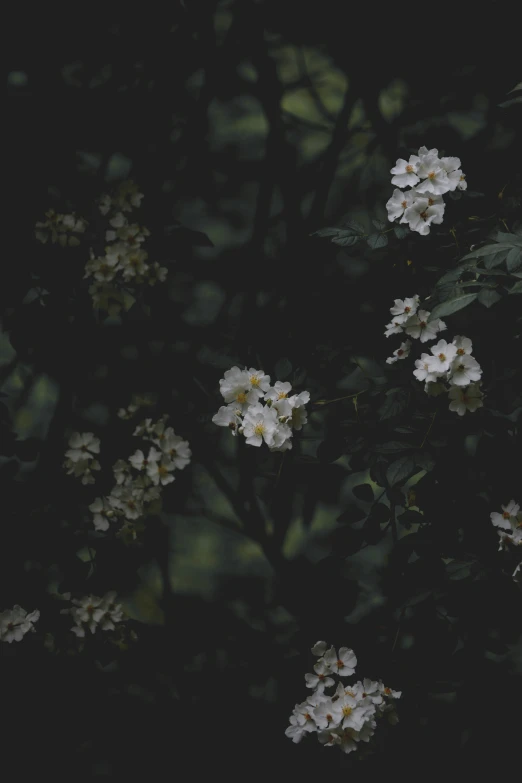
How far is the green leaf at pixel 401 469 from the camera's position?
1.09 meters

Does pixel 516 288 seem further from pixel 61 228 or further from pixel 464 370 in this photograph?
pixel 61 228

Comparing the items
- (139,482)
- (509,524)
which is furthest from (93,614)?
(509,524)

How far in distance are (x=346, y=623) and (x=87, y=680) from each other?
2.04ft

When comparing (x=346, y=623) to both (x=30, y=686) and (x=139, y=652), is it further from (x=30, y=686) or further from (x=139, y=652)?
(x=30, y=686)

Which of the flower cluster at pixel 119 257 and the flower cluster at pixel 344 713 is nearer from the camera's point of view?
the flower cluster at pixel 344 713

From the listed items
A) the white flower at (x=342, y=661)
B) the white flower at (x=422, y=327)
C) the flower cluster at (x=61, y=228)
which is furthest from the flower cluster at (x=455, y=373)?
the flower cluster at (x=61, y=228)

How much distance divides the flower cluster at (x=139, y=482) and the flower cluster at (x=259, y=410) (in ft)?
1.06

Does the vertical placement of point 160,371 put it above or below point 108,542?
above

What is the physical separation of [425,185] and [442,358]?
0.33 m

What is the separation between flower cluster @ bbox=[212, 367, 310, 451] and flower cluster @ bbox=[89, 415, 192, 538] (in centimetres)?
32

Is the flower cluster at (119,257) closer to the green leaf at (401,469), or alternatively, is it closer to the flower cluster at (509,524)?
the green leaf at (401,469)

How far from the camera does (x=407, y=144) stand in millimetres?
1723

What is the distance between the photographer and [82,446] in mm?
1488

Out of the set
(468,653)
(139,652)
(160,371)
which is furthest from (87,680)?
(468,653)
